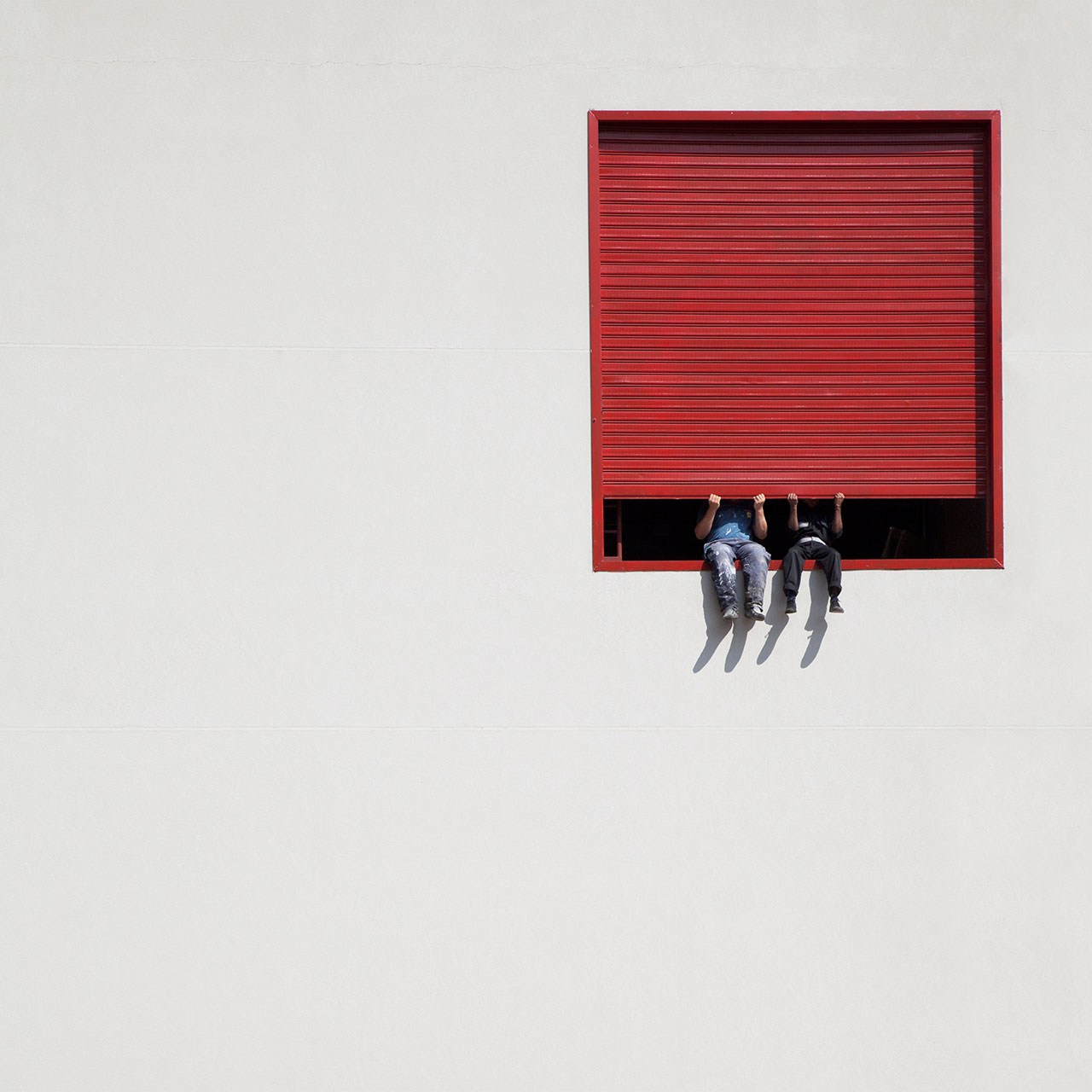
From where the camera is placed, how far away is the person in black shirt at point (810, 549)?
5.63 metres

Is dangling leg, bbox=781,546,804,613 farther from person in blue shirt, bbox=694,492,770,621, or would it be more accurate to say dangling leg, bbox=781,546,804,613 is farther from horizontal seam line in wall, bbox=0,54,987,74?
horizontal seam line in wall, bbox=0,54,987,74

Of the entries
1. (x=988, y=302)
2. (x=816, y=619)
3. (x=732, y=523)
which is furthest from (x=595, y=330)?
(x=988, y=302)

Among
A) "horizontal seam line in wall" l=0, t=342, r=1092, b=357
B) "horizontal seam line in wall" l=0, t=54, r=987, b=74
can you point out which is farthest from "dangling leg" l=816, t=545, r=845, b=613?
"horizontal seam line in wall" l=0, t=54, r=987, b=74

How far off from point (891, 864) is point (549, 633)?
249 centimetres

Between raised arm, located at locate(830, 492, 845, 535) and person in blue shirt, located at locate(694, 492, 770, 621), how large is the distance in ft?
1.50

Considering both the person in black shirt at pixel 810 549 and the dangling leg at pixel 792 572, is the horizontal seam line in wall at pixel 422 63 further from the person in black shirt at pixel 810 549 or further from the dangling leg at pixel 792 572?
the dangling leg at pixel 792 572

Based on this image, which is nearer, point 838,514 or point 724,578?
point 724,578

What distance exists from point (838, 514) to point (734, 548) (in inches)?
27.7

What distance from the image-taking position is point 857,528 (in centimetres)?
776

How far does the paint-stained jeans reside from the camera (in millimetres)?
5605

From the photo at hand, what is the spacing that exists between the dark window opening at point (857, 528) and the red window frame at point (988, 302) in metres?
0.57

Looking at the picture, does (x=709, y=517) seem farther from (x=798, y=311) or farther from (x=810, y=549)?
(x=798, y=311)

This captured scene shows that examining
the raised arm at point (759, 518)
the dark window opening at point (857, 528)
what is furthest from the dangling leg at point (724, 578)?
the dark window opening at point (857, 528)

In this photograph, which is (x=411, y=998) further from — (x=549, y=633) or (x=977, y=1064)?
(x=977, y=1064)
